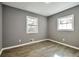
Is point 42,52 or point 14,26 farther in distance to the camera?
point 14,26

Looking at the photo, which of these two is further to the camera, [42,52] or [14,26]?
[14,26]

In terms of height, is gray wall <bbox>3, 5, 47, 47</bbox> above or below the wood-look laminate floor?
above

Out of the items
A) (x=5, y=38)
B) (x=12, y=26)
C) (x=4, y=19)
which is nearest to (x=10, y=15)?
(x=4, y=19)

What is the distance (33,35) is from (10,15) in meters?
1.15

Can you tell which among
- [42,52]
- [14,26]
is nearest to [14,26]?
[14,26]

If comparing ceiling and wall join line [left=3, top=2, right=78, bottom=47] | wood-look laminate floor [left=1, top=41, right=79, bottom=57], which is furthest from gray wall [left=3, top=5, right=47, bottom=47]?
wood-look laminate floor [left=1, top=41, right=79, bottom=57]

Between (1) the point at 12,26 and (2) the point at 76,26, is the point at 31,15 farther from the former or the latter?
(2) the point at 76,26

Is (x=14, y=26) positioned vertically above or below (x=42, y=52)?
above

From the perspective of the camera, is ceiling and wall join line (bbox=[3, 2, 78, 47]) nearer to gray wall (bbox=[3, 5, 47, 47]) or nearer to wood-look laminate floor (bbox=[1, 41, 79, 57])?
gray wall (bbox=[3, 5, 47, 47])

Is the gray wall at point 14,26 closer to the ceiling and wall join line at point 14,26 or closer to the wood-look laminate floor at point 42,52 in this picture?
the ceiling and wall join line at point 14,26

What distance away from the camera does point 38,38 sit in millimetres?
2768

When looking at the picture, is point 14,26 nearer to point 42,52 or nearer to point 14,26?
point 14,26

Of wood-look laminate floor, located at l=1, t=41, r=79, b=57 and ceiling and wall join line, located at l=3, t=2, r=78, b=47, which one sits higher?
ceiling and wall join line, located at l=3, t=2, r=78, b=47

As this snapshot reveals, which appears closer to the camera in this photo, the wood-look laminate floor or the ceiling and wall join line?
the wood-look laminate floor
